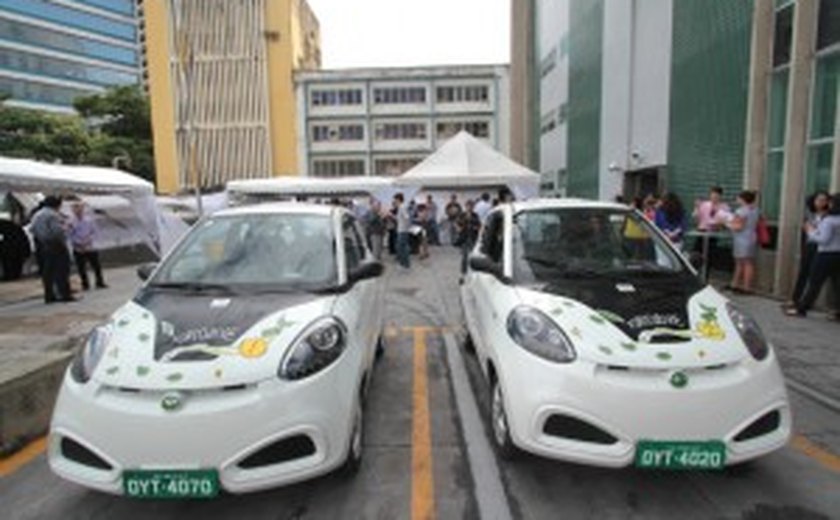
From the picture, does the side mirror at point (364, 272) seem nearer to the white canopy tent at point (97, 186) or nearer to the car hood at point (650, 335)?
the car hood at point (650, 335)

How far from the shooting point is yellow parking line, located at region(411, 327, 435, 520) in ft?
9.91

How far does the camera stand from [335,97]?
167 feet

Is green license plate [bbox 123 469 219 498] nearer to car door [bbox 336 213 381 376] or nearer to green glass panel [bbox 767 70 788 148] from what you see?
car door [bbox 336 213 381 376]

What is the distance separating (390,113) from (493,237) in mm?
47773

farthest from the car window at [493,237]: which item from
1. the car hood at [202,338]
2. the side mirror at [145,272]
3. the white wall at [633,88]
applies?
the white wall at [633,88]

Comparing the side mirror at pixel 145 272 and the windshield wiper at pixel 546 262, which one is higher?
the windshield wiper at pixel 546 262

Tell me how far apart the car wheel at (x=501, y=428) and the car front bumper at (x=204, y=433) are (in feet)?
3.63

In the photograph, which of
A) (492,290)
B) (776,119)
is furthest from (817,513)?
(776,119)

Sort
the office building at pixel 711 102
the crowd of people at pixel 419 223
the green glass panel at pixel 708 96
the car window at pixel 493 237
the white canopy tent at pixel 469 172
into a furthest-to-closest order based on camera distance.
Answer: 1. the white canopy tent at pixel 469 172
2. the crowd of people at pixel 419 223
3. the green glass panel at pixel 708 96
4. the office building at pixel 711 102
5. the car window at pixel 493 237

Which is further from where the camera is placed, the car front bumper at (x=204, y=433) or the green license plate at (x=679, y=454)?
the green license plate at (x=679, y=454)

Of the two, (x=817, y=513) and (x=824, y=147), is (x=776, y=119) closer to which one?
(x=824, y=147)

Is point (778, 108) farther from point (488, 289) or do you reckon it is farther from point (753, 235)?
point (488, 289)

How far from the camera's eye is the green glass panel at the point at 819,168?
7914mm

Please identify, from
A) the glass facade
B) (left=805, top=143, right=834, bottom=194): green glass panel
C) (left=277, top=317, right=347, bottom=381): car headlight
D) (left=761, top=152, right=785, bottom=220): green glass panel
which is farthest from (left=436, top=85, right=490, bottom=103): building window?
(left=277, top=317, right=347, bottom=381): car headlight
